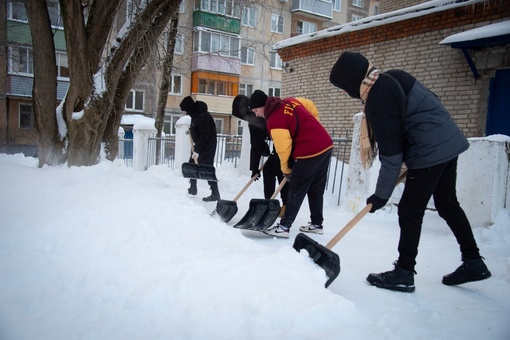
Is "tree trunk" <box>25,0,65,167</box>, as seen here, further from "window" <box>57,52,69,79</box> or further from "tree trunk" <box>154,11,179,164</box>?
"window" <box>57,52,69,79</box>

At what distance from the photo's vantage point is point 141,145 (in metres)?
10.1

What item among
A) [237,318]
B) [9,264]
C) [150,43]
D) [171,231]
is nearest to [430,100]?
[237,318]

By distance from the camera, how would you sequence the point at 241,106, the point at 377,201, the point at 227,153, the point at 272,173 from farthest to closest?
the point at 227,153, the point at 241,106, the point at 272,173, the point at 377,201

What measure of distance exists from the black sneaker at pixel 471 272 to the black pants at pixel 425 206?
51mm

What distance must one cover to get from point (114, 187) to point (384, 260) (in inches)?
115

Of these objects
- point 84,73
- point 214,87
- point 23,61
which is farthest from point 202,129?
point 214,87

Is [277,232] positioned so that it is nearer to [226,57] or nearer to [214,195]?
[214,195]

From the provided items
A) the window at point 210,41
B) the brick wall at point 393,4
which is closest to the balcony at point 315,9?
the window at point 210,41

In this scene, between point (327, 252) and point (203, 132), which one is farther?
point (203, 132)

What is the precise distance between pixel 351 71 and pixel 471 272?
5.47ft

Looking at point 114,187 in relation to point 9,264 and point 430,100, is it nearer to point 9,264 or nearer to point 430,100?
point 9,264

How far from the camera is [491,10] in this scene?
680 centimetres

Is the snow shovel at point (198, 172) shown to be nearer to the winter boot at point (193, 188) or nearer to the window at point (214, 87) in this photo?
the winter boot at point (193, 188)

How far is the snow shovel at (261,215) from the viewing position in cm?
397
